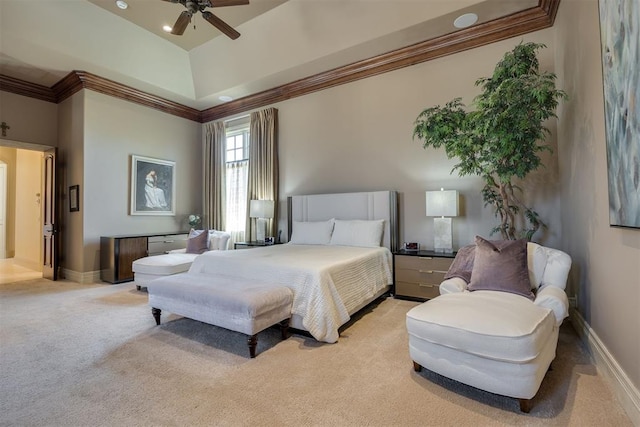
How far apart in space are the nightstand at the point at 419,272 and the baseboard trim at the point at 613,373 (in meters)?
1.30

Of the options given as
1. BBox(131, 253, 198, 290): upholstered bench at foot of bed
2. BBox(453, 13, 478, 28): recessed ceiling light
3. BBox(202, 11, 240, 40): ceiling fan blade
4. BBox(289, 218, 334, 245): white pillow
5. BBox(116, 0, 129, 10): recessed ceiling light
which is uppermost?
BBox(116, 0, 129, 10): recessed ceiling light

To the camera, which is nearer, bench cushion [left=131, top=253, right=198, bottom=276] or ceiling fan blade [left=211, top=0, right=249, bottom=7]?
ceiling fan blade [left=211, top=0, right=249, bottom=7]

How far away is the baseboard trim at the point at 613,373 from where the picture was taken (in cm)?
155

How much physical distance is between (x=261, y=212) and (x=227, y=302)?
2960 mm

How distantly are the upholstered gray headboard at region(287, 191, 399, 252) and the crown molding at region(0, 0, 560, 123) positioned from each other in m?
1.91

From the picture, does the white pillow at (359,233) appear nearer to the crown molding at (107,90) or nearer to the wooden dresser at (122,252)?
the wooden dresser at (122,252)

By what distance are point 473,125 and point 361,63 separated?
7.44 feet

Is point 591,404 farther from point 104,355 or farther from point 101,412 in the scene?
point 104,355

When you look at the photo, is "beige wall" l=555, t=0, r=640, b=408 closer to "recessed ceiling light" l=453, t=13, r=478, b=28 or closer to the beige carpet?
the beige carpet

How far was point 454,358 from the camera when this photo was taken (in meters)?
1.77

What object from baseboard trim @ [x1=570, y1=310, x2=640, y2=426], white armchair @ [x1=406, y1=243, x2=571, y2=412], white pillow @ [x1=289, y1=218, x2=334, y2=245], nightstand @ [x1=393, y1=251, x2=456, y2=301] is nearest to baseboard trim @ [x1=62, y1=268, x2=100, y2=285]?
white pillow @ [x1=289, y1=218, x2=334, y2=245]

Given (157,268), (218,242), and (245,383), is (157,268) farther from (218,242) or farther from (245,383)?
(245,383)

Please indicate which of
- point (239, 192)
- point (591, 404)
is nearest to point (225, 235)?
point (239, 192)

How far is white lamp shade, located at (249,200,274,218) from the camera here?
5259mm
